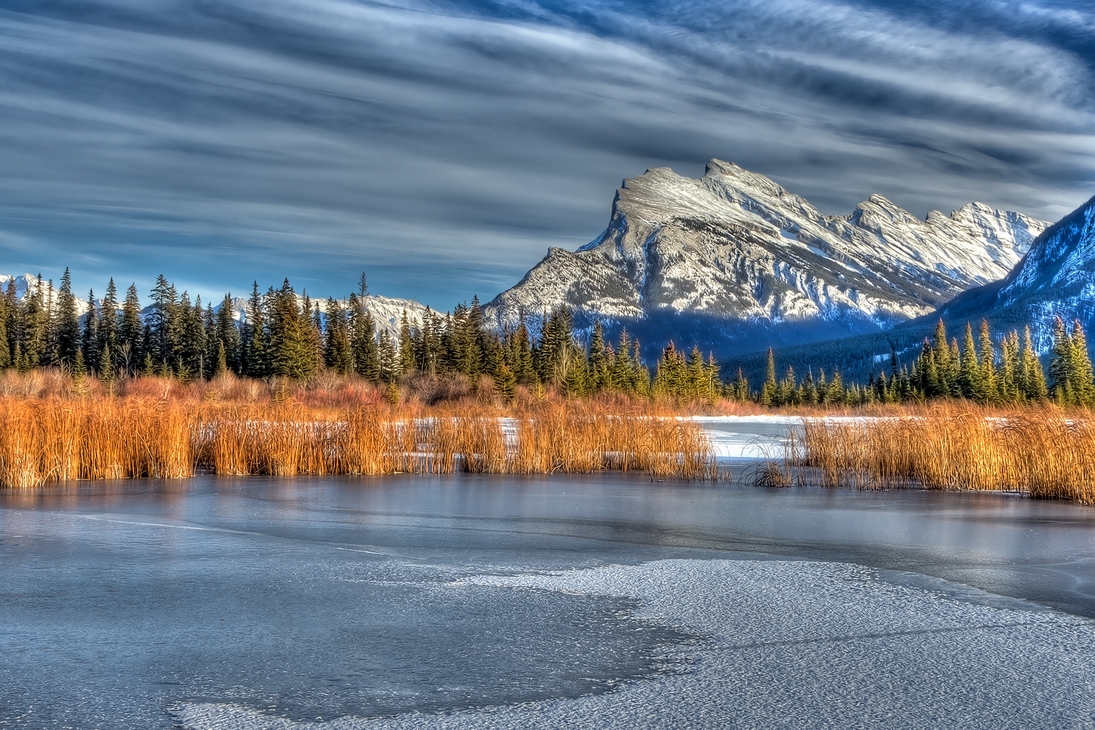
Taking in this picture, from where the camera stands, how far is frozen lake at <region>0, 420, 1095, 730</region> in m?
5.30

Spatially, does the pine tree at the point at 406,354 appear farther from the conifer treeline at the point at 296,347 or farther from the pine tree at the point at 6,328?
the pine tree at the point at 6,328

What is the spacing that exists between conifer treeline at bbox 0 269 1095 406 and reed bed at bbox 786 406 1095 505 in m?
57.5

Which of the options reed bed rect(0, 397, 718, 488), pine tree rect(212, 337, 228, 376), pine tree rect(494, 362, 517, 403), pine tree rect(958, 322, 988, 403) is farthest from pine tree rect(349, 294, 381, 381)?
reed bed rect(0, 397, 718, 488)

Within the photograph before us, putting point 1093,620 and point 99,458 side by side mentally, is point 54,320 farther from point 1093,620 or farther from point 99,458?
point 1093,620

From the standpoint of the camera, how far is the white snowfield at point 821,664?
5082 mm

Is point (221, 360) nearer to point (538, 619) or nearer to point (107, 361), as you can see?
point (107, 361)

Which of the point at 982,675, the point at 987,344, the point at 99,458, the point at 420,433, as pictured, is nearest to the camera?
the point at 982,675

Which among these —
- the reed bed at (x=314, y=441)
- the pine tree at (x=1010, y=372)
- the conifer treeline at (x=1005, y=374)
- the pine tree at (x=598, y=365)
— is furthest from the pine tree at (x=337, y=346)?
the reed bed at (x=314, y=441)

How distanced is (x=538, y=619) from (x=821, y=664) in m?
2.33

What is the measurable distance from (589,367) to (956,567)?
81304 millimetres

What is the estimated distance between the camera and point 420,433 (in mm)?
23422

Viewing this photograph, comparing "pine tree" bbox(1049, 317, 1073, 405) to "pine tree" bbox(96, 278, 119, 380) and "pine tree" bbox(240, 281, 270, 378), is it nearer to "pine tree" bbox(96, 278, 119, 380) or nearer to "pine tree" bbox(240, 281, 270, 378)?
"pine tree" bbox(240, 281, 270, 378)

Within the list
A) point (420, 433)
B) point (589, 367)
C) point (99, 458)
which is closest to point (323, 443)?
point (420, 433)

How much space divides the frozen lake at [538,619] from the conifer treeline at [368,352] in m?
66.1
